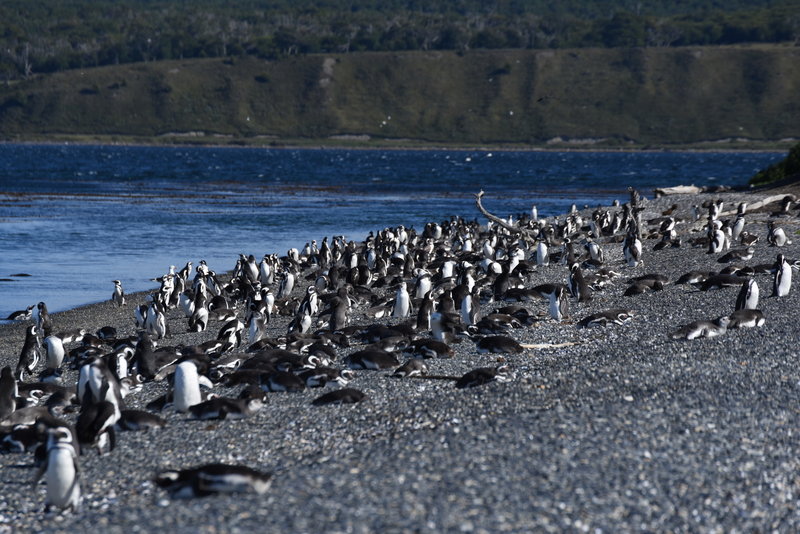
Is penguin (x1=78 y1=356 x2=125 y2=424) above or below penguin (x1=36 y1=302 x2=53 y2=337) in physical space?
above

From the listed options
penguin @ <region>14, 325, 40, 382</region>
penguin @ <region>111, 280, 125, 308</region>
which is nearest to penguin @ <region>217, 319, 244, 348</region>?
penguin @ <region>14, 325, 40, 382</region>

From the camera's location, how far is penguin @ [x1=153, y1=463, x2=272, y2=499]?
8281mm

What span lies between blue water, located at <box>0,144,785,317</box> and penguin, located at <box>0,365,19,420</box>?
10.9m

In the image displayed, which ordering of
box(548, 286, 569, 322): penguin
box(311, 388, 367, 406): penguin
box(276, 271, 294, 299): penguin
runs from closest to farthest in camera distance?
box(311, 388, 367, 406): penguin
box(548, 286, 569, 322): penguin
box(276, 271, 294, 299): penguin

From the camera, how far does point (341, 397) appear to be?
11477 mm

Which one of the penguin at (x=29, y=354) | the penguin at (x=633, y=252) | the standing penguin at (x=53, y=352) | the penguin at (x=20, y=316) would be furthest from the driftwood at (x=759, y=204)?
the penguin at (x=29, y=354)

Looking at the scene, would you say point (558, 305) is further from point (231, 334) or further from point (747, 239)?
point (747, 239)

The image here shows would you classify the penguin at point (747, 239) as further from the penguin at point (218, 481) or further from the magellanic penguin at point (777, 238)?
the penguin at point (218, 481)

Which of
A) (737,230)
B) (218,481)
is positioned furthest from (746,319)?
(737,230)

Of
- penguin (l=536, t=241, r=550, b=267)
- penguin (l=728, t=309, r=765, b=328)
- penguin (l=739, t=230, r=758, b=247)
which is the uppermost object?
penguin (l=728, t=309, r=765, b=328)

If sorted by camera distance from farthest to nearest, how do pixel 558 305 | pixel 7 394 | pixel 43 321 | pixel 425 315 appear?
pixel 43 321
pixel 425 315
pixel 558 305
pixel 7 394

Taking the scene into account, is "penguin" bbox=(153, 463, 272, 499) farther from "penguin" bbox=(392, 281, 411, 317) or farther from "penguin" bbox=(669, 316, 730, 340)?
"penguin" bbox=(392, 281, 411, 317)

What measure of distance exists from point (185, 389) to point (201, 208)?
42.9 metres

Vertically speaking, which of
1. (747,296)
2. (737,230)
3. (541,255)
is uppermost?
(747,296)
